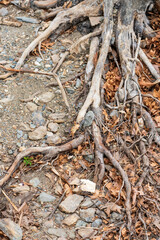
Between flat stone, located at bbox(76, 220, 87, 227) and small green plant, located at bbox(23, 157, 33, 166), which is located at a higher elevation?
small green plant, located at bbox(23, 157, 33, 166)

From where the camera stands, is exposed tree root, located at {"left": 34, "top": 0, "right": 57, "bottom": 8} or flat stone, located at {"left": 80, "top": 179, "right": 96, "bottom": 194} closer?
flat stone, located at {"left": 80, "top": 179, "right": 96, "bottom": 194}

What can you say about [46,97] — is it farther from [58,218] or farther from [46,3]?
[46,3]

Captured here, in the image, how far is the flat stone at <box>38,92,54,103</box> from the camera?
555 centimetres

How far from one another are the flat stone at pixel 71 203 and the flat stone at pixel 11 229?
64 centimetres

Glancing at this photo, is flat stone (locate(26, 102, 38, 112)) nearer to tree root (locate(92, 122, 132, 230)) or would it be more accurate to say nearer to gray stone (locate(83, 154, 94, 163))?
tree root (locate(92, 122, 132, 230))

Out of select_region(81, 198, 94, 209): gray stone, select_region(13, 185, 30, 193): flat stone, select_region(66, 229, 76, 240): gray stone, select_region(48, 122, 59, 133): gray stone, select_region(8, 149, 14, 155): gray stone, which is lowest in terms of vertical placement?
select_region(66, 229, 76, 240): gray stone

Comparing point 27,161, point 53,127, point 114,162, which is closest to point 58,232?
point 27,161

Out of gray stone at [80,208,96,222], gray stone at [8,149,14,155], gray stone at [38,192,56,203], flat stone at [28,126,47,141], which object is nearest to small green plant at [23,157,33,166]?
gray stone at [8,149,14,155]

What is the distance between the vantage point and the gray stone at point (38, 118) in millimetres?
5295

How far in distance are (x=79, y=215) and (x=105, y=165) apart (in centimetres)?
82

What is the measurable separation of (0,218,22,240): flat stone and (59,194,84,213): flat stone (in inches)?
25.1

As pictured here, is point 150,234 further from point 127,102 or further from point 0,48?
point 0,48

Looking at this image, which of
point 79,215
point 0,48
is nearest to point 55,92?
point 0,48

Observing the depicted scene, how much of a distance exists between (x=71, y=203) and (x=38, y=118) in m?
1.46
